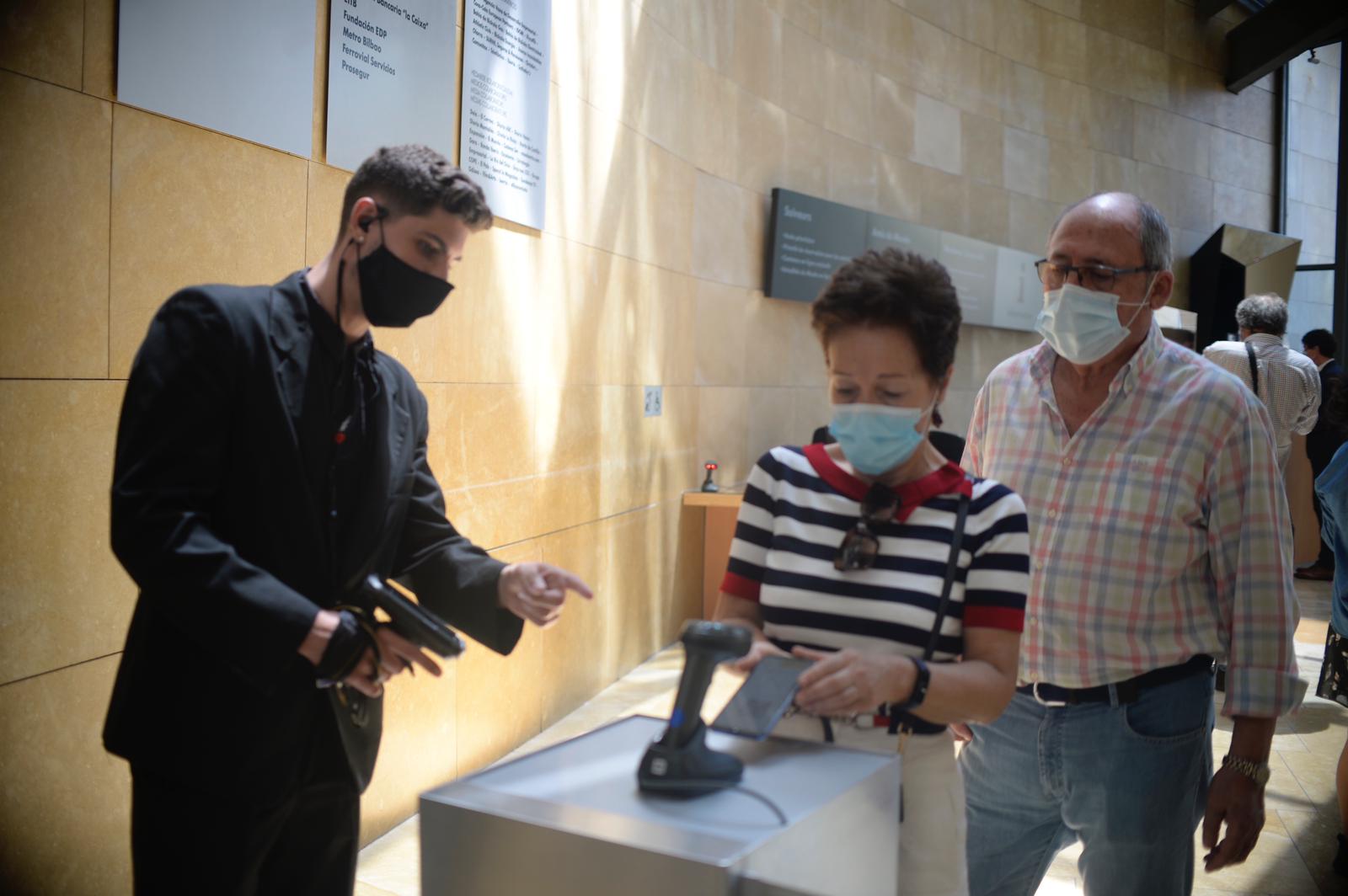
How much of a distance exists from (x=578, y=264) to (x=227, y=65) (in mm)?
2347

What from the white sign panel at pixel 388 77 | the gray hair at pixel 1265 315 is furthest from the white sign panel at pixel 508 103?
the gray hair at pixel 1265 315

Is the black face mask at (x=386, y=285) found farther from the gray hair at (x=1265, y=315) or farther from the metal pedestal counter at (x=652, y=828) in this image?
the gray hair at (x=1265, y=315)

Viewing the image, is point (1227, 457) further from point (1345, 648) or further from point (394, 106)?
point (394, 106)

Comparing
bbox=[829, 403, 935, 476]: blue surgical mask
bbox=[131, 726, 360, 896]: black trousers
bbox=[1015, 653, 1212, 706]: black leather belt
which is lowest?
bbox=[131, 726, 360, 896]: black trousers

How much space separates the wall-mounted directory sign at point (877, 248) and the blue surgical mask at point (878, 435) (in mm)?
4048

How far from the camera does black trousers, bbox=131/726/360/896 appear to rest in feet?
5.25

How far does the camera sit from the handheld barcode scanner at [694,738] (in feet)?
3.81

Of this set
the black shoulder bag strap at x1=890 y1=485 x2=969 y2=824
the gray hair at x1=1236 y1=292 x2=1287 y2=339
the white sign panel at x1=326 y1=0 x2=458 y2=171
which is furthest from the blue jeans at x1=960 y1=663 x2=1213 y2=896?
the gray hair at x1=1236 y1=292 x2=1287 y2=339

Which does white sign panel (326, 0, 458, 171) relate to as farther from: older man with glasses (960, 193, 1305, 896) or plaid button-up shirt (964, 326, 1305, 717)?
plaid button-up shirt (964, 326, 1305, 717)

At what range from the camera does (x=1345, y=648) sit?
352 centimetres

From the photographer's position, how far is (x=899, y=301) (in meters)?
1.43

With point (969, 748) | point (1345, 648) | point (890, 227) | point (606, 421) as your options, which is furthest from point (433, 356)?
point (890, 227)

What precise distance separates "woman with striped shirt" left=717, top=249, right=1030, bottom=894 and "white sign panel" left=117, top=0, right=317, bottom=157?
186 centimetres

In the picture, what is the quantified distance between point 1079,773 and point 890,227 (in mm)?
7000
